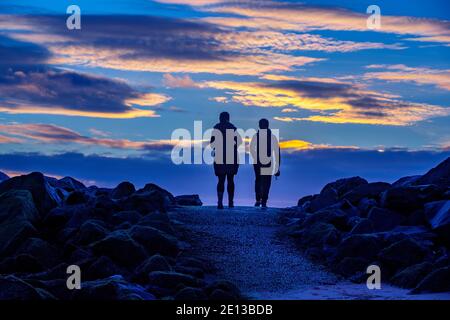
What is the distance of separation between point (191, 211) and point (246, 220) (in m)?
1.72

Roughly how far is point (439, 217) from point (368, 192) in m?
4.24

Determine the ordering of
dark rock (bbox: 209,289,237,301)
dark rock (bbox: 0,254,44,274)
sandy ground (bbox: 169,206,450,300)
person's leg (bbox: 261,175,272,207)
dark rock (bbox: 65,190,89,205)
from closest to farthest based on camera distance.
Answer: dark rock (bbox: 209,289,237,301) < sandy ground (bbox: 169,206,450,300) < dark rock (bbox: 0,254,44,274) < dark rock (bbox: 65,190,89,205) < person's leg (bbox: 261,175,272,207)

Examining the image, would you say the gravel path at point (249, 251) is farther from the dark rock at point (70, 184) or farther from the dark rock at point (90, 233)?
the dark rock at point (70, 184)

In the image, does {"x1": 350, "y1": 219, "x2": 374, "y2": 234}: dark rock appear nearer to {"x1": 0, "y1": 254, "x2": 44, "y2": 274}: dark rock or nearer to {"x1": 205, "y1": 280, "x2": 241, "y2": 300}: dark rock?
{"x1": 205, "y1": 280, "x2": 241, "y2": 300}: dark rock

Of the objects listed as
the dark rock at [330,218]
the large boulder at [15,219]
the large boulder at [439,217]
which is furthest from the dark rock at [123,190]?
the large boulder at [439,217]

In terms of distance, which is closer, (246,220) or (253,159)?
(246,220)

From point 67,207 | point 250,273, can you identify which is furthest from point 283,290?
point 67,207

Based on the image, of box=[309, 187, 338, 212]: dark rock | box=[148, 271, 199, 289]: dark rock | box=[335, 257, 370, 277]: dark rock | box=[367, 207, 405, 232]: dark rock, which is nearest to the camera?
box=[148, 271, 199, 289]: dark rock

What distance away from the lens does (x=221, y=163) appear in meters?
24.1

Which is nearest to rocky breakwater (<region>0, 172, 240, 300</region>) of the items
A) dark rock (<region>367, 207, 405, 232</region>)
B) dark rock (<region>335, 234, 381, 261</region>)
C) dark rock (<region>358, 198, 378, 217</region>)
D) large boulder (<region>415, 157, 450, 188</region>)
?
dark rock (<region>335, 234, 381, 261</region>)

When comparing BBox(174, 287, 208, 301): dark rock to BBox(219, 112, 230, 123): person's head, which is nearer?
BBox(174, 287, 208, 301): dark rock

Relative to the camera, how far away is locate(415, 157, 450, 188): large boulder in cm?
2241

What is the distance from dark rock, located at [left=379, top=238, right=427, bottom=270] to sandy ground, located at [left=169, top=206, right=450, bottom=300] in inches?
40.8

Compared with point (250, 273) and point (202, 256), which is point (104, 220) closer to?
point (202, 256)
